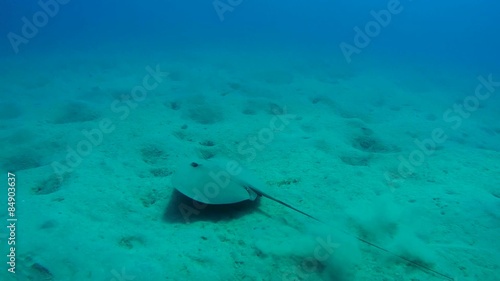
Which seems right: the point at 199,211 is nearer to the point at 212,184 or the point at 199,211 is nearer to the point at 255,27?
the point at 212,184

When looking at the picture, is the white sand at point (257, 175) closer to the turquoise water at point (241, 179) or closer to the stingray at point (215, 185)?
the turquoise water at point (241, 179)

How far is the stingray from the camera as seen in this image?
3641mm

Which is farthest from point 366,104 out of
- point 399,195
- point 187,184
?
point 187,184

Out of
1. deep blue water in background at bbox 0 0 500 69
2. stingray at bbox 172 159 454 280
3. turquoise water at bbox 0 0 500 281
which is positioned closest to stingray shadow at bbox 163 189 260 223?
turquoise water at bbox 0 0 500 281

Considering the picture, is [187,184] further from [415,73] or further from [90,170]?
[415,73]

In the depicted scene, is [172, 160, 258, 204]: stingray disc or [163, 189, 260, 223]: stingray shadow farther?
[163, 189, 260, 223]: stingray shadow

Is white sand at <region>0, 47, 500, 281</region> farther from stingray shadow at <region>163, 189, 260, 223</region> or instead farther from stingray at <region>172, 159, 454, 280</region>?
stingray at <region>172, 159, 454, 280</region>

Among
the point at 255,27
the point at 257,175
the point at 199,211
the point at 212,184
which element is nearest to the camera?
the point at 212,184

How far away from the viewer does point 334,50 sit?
19.4 metres

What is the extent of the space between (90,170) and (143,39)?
1761 cm

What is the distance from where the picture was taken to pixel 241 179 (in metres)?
3.94

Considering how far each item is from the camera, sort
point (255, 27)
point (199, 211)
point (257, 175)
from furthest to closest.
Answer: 1. point (255, 27)
2. point (257, 175)
3. point (199, 211)

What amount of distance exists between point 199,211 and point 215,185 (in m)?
0.42

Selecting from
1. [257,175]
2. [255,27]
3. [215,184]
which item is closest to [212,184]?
[215,184]
